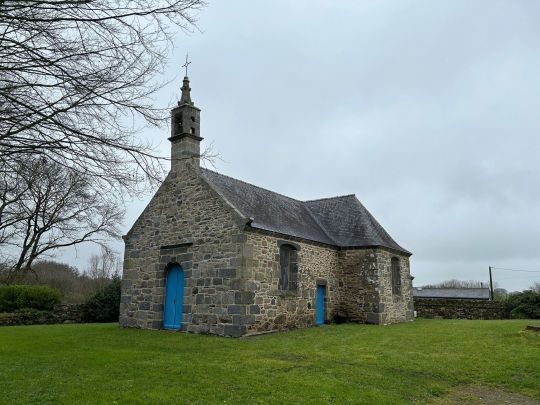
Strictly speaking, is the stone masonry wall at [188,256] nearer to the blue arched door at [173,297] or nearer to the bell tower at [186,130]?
the blue arched door at [173,297]

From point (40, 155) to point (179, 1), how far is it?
9.82 ft

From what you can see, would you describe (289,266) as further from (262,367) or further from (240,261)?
(262,367)

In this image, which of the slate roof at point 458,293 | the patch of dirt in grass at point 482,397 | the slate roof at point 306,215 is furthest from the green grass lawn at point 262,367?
the slate roof at point 458,293

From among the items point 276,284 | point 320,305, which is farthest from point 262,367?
point 320,305

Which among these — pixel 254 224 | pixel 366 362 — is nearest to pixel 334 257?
pixel 254 224

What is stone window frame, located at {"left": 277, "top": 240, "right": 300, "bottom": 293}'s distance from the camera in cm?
1652

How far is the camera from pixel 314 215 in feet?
74.0

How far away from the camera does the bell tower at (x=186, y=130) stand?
674 inches

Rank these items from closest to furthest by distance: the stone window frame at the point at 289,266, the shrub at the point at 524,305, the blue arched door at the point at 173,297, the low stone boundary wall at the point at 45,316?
the blue arched door at the point at 173,297 → the stone window frame at the point at 289,266 → the low stone boundary wall at the point at 45,316 → the shrub at the point at 524,305

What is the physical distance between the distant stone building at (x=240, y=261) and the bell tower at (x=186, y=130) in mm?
40

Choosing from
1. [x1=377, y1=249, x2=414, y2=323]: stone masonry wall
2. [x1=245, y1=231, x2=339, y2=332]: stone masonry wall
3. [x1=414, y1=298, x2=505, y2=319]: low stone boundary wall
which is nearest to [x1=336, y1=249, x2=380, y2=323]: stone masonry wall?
[x1=377, y1=249, x2=414, y2=323]: stone masonry wall

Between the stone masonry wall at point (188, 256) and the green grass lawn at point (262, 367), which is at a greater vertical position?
the stone masonry wall at point (188, 256)

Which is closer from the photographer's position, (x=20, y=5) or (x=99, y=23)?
(x=20, y=5)

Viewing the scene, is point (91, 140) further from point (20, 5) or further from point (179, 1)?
point (179, 1)
